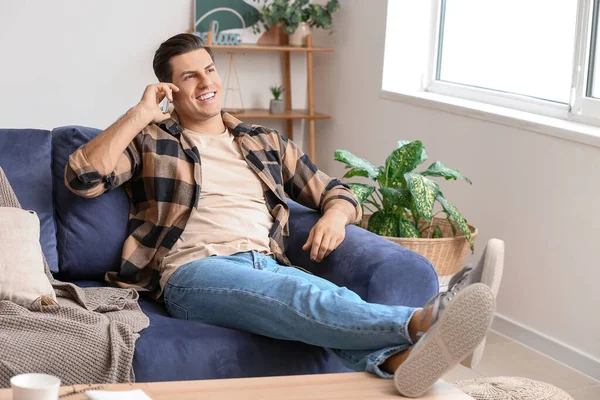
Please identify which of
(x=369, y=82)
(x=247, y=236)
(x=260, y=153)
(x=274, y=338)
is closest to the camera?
(x=274, y=338)

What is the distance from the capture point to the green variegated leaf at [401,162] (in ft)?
9.96

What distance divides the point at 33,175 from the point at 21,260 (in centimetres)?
37

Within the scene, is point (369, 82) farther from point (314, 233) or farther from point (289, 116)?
point (314, 233)

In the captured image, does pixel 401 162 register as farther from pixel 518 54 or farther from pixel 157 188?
pixel 157 188

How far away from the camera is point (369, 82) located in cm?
432

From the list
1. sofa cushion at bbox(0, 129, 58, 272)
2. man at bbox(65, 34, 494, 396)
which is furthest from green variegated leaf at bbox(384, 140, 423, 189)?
sofa cushion at bbox(0, 129, 58, 272)

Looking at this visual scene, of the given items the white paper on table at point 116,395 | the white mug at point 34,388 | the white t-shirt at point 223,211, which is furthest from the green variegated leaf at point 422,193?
the white mug at point 34,388

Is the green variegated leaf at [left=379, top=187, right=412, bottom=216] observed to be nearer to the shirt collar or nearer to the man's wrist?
the man's wrist

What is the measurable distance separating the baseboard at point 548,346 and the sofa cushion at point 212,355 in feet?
4.02

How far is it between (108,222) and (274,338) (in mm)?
643

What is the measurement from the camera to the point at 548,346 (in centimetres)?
316

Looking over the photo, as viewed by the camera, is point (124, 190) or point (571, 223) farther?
point (571, 223)

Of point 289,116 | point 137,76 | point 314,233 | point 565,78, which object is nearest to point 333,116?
point 289,116

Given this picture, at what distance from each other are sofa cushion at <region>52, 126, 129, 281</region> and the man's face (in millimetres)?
333
